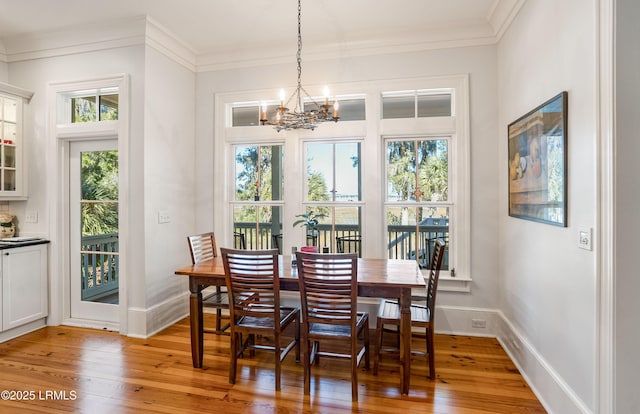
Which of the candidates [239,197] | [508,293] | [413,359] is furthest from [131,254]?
[508,293]

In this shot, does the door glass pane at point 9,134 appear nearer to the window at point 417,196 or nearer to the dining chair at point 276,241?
the dining chair at point 276,241

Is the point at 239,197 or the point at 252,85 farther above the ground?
the point at 252,85

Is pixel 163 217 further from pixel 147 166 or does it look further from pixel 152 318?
pixel 152 318

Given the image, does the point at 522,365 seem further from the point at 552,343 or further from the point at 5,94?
the point at 5,94

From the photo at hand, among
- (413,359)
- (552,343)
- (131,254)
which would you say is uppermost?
(131,254)

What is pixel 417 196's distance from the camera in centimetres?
371

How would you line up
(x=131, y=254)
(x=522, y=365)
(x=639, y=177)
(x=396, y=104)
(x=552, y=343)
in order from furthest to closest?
(x=396, y=104)
(x=131, y=254)
(x=522, y=365)
(x=552, y=343)
(x=639, y=177)

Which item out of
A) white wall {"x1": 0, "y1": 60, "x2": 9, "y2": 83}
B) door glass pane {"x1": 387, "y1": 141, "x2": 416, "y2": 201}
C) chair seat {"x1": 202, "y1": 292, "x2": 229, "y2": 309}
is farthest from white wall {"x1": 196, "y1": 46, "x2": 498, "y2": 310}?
white wall {"x1": 0, "y1": 60, "x2": 9, "y2": 83}

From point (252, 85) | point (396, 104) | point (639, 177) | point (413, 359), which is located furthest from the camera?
point (252, 85)

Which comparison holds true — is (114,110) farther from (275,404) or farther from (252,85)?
(275,404)

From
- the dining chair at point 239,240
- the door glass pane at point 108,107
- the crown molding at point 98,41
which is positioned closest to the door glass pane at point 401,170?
the dining chair at point 239,240

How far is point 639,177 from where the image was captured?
64.5 inches

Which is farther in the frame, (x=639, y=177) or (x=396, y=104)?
(x=396, y=104)

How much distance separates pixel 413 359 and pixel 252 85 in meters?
3.34
